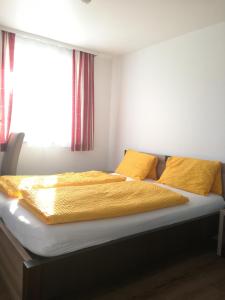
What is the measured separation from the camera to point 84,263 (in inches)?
61.1

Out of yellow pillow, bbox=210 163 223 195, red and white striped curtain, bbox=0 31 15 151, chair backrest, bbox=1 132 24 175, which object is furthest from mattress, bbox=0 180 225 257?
red and white striped curtain, bbox=0 31 15 151

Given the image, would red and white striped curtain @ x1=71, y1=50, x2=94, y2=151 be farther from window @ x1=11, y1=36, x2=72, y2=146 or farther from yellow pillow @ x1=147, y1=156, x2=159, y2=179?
yellow pillow @ x1=147, y1=156, x2=159, y2=179

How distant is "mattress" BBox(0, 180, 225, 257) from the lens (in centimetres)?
147

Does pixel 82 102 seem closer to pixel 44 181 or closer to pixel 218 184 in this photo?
pixel 44 181

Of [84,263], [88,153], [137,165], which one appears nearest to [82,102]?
[88,153]

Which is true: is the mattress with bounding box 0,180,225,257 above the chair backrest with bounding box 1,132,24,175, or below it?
below

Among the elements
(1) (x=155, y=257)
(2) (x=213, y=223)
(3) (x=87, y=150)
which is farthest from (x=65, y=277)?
(3) (x=87, y=150)

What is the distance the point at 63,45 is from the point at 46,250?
283 centimetres

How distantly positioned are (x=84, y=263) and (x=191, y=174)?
5.06 feet

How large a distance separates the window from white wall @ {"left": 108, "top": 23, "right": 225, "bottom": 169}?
0.87 metres

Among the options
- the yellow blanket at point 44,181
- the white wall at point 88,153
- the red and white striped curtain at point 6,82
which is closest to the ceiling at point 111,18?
the red and white striped curtain at point 6,82

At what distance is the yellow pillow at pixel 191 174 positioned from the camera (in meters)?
2.51

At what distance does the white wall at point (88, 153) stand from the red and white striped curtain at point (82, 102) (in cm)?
15

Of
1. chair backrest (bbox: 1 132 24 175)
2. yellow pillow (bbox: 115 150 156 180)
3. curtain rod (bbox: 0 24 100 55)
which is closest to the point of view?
chair backrest (bbox: 1 132 24 175)
